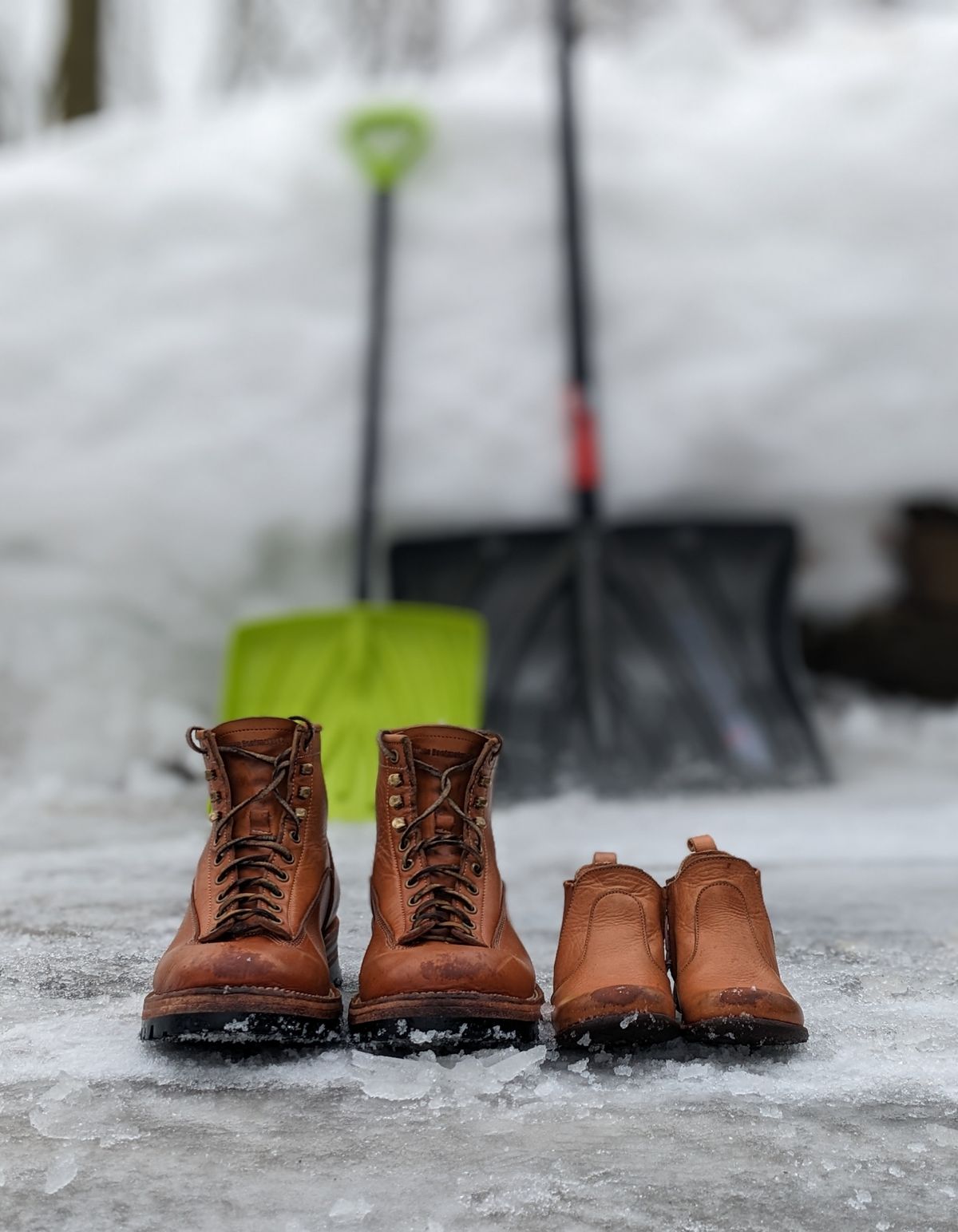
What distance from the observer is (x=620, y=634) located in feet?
8.52

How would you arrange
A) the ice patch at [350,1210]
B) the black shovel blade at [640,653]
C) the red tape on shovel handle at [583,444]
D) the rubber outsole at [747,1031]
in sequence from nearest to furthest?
1. the ice patch at [350,1210]
2. the rubber outsole at [747,1031]
3. the black shovel blade at [640,653]
4. the red tape on shovel handle at [583,444]

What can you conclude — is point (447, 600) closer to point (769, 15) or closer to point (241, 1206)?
point (241, 1206)

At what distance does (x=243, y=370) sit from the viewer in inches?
105

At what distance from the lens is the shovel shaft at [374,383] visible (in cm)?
249

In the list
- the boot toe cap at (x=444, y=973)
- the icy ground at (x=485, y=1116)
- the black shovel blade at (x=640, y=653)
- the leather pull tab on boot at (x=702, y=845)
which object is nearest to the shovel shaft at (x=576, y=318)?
the black shovel blade at (x=640, y=653)

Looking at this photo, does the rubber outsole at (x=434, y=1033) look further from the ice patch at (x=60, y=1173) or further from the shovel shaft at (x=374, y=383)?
the shovel shaft at (x=374, y=383)

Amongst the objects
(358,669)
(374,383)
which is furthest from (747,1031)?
(374,383)

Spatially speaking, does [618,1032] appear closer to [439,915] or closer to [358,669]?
[439,915]

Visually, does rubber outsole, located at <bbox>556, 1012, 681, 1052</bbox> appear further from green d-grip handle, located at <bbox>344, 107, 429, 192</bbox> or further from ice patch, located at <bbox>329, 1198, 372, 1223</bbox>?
green d-grip handle, located at <bbox>344, 107, 429, 192</bbox>

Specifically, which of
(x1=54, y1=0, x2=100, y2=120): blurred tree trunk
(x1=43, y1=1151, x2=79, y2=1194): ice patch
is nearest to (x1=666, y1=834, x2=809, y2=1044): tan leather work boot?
(x1=43, y1=1151, x2=79, y2=1194): ice patch

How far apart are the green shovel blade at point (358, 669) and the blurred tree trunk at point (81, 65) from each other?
2.75 metres

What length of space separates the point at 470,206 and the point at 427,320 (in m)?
0.32

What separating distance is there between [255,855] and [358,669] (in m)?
1.29

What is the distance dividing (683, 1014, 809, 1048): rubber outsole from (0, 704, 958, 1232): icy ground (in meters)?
0.02
